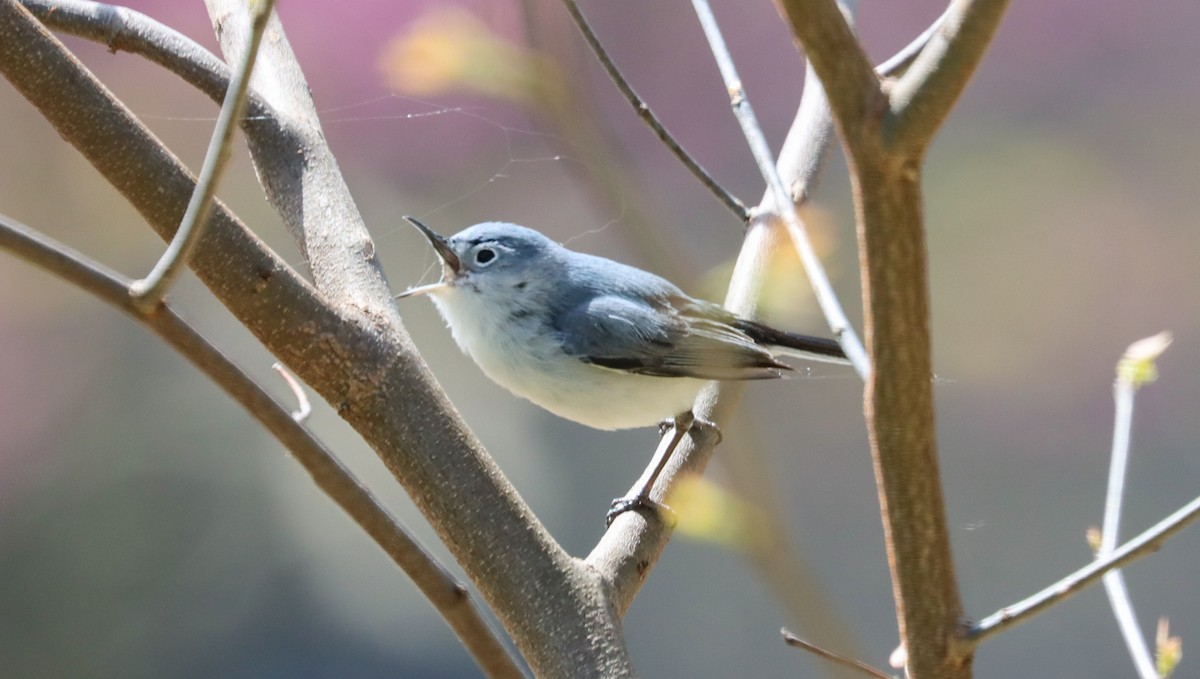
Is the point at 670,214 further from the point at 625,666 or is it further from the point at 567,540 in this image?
the point at 625,666

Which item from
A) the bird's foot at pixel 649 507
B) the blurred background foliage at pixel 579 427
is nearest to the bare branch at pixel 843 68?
the bird's foot at pixel 649 507

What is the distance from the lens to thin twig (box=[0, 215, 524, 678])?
1.34ft

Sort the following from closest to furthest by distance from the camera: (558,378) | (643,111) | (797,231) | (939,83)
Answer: (939,83) < (797,231) < (643,111) < (558,378)

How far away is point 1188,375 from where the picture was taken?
2072 mm

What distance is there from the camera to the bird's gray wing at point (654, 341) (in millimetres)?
1166

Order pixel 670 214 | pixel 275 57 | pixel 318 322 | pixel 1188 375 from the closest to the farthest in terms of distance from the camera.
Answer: pixel 318 322 < pixel 275 57 < pixel 1188 375 < pixel 670 214

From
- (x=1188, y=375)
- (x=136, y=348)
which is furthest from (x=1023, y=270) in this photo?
(x=136, y=348)

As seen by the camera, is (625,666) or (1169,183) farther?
(1169,183)

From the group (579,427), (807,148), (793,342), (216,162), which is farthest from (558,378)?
(579,427)

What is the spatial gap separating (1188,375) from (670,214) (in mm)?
1066

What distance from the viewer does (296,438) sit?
0.45 meters

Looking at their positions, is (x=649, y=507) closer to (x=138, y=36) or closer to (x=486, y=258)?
(x=486, y=258)

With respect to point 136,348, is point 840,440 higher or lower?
higher

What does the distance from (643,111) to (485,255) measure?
1.14 feet
